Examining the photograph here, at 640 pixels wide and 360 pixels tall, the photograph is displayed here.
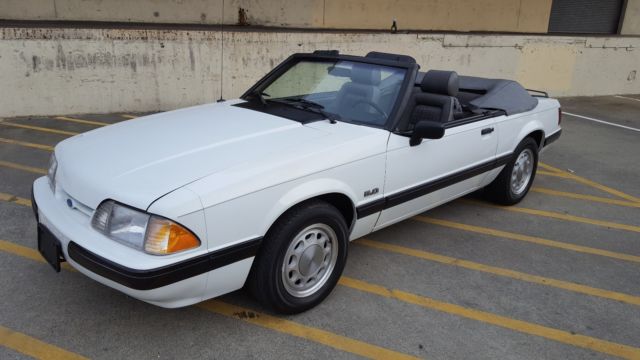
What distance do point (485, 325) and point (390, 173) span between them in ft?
3.62

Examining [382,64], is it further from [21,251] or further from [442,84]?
[21,251]

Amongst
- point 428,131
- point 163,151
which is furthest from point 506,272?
point 163,151

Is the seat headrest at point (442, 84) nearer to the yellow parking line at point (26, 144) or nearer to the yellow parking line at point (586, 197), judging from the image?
the yellow parking line at point (586, 197)

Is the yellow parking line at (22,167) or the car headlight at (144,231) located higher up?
the car headlight at (144,231)

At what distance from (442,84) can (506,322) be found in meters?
1.93

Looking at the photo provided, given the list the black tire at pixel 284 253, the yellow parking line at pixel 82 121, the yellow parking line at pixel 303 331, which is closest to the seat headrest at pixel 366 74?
the black tire at pixel 284 253

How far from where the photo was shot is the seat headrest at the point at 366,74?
12.4ft

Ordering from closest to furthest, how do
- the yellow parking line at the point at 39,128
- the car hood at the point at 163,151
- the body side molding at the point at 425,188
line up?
1. the car hood at the point at 163,151
2. the body side molding at the point at 425,188
3. the yellow parking line at the point at 39,128

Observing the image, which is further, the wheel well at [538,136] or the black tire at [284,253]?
the wheel well at [538,136]

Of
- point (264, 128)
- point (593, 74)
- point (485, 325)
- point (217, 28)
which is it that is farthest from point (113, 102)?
point (593, 74)

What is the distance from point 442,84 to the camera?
4.16 m

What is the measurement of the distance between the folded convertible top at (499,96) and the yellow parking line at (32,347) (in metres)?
3.61

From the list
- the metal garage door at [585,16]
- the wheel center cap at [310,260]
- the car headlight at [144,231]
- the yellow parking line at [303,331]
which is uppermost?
the metal garage door at [585,16]

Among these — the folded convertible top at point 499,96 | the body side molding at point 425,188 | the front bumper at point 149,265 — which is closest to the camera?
the front bumper at point 149,265
